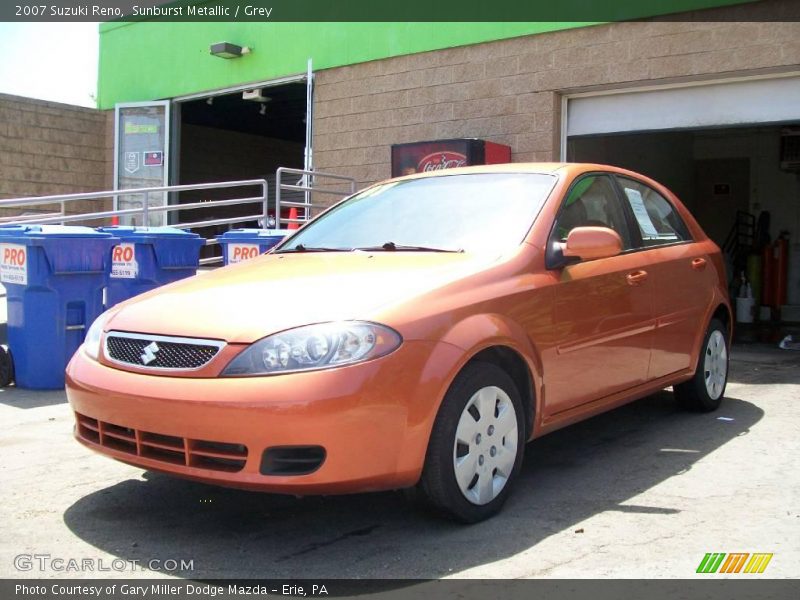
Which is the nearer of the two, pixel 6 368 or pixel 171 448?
pixel 171 448

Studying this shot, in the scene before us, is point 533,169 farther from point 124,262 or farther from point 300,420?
point 124,262

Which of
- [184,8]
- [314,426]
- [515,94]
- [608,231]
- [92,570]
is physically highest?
[184,8]

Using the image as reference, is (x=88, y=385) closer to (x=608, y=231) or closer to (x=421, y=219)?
(x=421, y=219)

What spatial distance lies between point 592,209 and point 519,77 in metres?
6.22

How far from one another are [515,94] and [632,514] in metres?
7.59

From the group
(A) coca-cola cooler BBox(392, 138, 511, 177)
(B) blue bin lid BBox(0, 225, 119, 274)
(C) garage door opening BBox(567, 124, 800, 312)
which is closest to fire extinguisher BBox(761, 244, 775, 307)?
(C) garage door opening BBox(567, 124, 800, 312)

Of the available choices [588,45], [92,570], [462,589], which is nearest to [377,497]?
[462,589]

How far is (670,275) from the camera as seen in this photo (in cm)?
520

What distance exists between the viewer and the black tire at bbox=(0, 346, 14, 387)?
6684 mm

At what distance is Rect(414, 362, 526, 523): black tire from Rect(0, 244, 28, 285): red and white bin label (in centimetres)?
424

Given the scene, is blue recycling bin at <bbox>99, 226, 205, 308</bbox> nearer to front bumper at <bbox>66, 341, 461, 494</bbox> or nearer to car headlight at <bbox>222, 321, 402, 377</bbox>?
front bumper at <bbox>66, 341, 461, 494</bbox>

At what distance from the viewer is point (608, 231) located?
416 cm

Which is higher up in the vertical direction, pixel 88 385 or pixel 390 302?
pixel 390 302

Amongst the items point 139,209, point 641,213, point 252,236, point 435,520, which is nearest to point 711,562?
point 435,520
